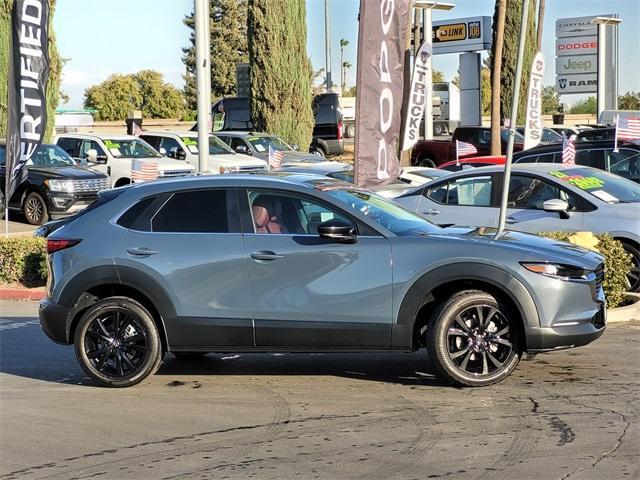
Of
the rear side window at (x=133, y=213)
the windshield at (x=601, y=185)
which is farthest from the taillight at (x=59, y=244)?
the windshield at (x=601, y=185)

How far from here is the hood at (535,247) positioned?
757cm

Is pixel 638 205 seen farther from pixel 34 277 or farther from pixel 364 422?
pixel 34 277

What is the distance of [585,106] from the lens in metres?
82.4

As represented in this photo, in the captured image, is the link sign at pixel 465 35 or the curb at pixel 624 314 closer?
the curb at pixel 624 314

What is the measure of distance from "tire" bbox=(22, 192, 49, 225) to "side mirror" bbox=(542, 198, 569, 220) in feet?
40.3

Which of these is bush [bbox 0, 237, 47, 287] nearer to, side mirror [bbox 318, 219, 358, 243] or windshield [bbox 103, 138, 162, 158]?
side mirror [bbox 318, 219, 358, 243]

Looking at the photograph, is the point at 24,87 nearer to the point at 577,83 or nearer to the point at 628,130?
A: the point at 628,130

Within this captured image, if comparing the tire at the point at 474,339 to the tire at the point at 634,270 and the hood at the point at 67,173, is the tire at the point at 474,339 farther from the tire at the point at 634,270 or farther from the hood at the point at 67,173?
the hood at the point at 67,173

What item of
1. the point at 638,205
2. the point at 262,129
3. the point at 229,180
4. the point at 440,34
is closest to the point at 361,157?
the point at 638,205

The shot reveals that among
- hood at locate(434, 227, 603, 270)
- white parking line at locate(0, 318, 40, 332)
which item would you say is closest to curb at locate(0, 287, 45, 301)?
white parking line at locate(0, 318, 40, 332)

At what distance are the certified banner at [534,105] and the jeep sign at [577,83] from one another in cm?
3101

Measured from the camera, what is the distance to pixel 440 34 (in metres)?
50.5

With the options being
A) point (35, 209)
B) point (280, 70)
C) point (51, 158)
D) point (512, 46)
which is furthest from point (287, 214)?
point (512, 46)

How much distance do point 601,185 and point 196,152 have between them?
15.5 metres
